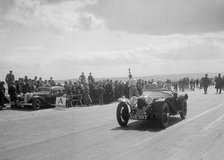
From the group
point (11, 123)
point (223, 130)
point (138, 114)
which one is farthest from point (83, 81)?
point (223, 130)

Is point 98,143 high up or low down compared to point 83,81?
down

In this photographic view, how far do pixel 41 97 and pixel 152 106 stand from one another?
9.73 meters

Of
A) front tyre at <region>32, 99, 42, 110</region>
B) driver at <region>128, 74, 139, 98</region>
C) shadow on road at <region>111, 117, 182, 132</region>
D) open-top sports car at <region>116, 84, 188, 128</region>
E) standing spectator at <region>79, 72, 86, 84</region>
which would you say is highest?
standing spectator at <region>79, 72, 86, 84</region>

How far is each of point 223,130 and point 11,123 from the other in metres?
8.09

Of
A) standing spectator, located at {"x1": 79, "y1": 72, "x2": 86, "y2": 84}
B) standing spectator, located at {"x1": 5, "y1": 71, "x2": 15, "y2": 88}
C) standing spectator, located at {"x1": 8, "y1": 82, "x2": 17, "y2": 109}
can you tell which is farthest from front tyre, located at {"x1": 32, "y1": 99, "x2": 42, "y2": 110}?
standing spectator, located at {"x1": 79, "y1": 72, "x2": 86, "y2": 84}

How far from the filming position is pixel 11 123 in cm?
1182

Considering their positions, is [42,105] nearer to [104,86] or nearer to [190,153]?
[104,86]

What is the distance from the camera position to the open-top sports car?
1013 cm

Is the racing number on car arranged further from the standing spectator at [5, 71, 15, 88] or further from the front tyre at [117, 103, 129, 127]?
the front tyre at [117, 103, 129, 127]

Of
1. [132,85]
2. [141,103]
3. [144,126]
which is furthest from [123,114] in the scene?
[132,85]

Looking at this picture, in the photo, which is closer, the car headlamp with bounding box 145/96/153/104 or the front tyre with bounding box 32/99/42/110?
the car headlamp with bounding box 145/96/153/104

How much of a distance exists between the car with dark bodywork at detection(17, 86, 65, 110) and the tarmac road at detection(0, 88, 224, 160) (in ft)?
20.5

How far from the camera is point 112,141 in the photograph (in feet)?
26.0

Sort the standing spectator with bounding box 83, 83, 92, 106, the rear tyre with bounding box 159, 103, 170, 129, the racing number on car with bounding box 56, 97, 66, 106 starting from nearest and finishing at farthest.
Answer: the rear tyre with bounding box 159, 103, 170, 129
the racing number on car with bounding box 56, 97, 66, 106
the standing spectator with bounding box 83, 83, 92, 106
